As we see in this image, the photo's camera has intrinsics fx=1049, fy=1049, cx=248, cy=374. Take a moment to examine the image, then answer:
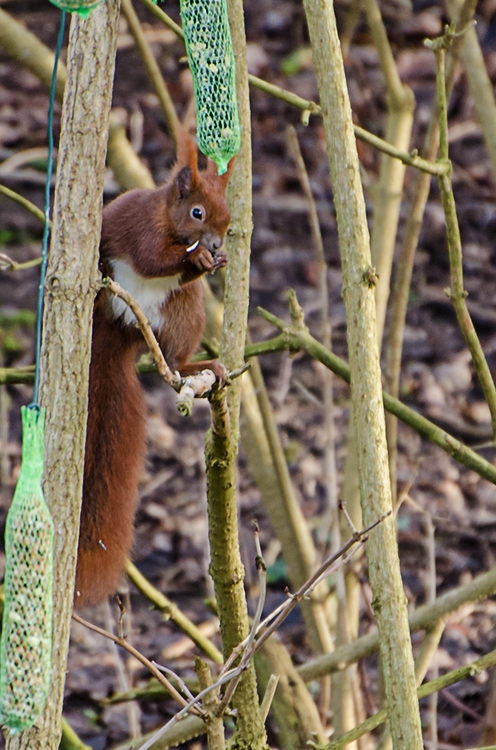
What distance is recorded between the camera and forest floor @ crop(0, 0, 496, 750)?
3412 millimetres

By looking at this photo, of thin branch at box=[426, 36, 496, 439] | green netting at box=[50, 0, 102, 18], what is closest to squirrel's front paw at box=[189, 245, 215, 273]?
thin branch at box=[426, 36, 496, 439]

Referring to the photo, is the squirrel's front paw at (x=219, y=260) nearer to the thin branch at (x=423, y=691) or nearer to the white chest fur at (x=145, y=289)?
the white chest fur at (x=145, y=289)

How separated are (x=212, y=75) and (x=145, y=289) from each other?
0.83 m

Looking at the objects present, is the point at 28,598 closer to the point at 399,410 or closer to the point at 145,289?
the point at 399,410

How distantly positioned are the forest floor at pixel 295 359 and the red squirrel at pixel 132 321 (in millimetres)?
868

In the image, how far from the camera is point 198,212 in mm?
2129

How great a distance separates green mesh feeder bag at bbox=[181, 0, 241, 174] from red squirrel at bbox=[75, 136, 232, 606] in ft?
1.43

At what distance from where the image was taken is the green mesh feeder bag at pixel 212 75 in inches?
60.6

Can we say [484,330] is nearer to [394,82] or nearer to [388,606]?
[394,82]

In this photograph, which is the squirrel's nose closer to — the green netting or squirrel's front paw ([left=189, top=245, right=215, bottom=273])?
squirrel's front paw ([left=189, top=245, right=215, bottom=273])

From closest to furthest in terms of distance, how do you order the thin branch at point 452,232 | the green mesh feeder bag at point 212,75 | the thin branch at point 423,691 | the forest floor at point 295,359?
the green mesh feeder bag at point 212,75 < the thin branch at point 423,691 < the thin branch at point 452,232 < the forest floor at point 295,359

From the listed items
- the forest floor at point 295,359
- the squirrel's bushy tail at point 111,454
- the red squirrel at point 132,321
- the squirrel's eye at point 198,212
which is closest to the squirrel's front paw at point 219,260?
the red squirrel at point 132,321

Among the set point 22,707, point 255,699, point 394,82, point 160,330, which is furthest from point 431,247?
point 22,707

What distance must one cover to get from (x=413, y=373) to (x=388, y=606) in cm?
294
